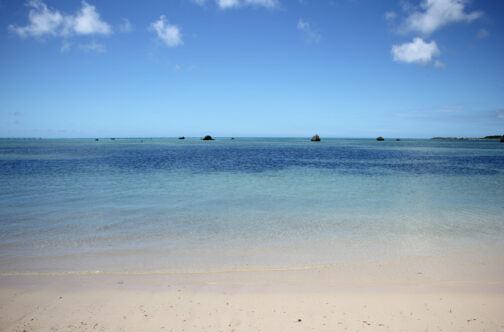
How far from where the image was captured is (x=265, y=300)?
4.77 meters

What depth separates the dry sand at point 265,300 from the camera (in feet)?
13.5

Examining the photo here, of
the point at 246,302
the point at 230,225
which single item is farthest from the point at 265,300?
the point at 230,225

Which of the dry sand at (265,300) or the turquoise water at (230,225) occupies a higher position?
the turquoise water at (230,225)

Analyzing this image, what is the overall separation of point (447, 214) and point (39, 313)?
41.4 ft

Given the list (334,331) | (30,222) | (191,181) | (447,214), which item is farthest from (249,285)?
(191,181)

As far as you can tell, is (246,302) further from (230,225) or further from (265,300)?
(230,225)

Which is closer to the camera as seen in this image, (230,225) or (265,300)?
(265,300)

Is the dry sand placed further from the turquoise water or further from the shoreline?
the turquoise water

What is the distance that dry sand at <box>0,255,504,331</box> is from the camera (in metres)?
4.13

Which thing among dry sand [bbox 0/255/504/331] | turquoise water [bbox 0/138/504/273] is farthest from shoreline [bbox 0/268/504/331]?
turquoise water [bbox 0/138/504/273]

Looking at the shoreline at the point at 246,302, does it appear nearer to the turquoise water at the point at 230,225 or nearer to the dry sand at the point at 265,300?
the dry sand at the point at 265,300

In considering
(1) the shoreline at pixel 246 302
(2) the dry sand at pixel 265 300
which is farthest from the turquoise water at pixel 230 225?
(1) the shoreline at pixel 246 302

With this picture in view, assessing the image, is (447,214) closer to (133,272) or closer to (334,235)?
(334,235)

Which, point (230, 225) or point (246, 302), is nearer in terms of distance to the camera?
point (246, 302)
